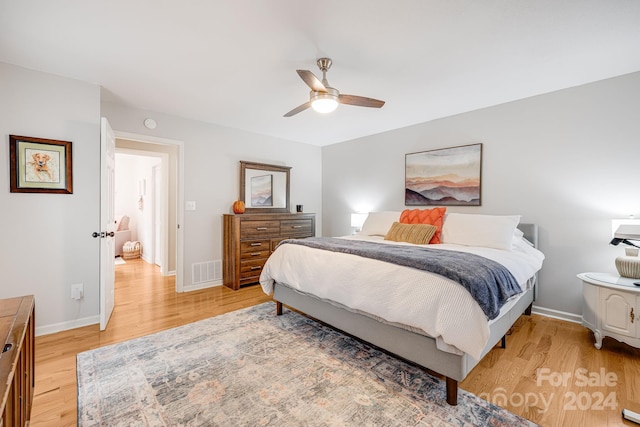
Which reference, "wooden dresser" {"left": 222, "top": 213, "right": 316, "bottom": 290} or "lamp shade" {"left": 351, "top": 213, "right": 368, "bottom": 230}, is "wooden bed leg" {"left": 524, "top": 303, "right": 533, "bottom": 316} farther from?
"wooden dresser" {"left": 222, "top": 213, "right": 316, "bottom": 290}

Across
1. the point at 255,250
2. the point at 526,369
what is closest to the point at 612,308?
the point at 526,369

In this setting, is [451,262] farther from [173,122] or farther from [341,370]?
[173,122]

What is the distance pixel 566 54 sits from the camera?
2229 mm

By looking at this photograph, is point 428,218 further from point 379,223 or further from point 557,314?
point 557,314

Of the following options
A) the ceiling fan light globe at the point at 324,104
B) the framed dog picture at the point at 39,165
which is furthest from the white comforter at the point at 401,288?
the framed dog picture at the point at 39,165

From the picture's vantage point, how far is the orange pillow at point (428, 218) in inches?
127

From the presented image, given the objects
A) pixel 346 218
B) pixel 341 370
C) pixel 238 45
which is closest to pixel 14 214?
pixel 238 45

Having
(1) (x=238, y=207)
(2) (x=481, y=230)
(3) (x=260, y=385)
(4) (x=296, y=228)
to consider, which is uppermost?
(1) (x=238, y=207)

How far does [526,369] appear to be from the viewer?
201cm

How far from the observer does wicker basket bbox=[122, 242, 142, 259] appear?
6.10m

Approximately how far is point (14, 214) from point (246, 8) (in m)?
2.69

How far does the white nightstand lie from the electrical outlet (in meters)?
A: 4.69

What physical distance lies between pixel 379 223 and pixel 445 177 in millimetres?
1095

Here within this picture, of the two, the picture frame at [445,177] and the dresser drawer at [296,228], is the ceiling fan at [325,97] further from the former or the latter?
the dresser drawer at [296,228]
